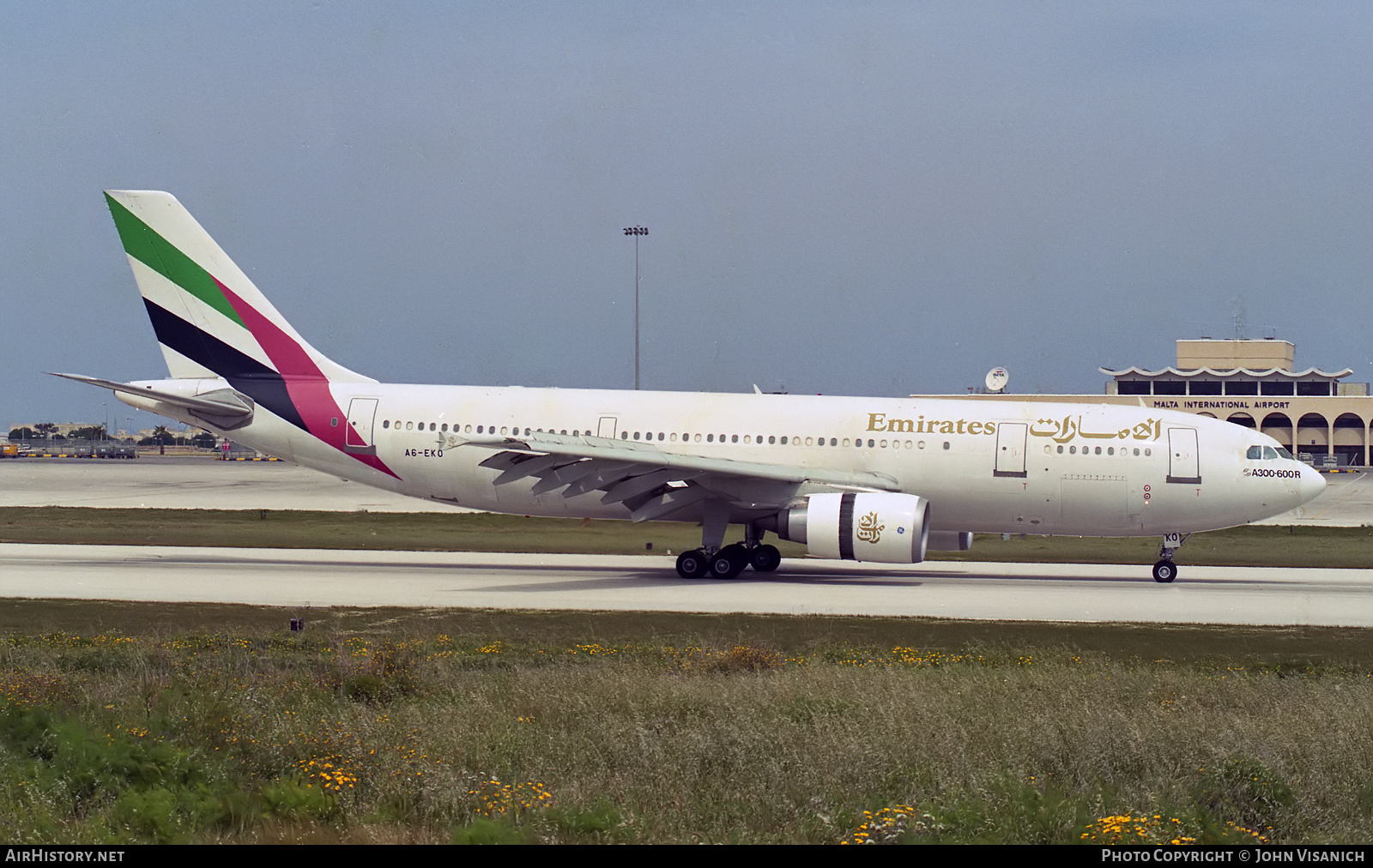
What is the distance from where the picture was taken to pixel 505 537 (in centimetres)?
3903

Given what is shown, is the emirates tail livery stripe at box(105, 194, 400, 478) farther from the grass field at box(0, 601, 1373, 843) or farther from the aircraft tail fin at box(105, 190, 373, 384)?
the grass field at box(0, 601, 1373, 843)

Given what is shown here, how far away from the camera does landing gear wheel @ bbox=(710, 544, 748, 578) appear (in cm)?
2841

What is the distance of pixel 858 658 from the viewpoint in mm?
16938

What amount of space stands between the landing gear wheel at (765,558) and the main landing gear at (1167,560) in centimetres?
831

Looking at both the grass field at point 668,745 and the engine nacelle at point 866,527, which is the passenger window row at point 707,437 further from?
the grass field at point 668,745

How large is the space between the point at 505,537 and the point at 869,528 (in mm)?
16007

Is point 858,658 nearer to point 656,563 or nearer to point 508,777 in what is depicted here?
point 508,777

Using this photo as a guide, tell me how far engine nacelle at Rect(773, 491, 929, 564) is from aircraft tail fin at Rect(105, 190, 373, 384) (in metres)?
12.6

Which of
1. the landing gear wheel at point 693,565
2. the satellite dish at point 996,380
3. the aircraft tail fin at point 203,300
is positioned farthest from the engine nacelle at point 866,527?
the satellite dish at point 996,380

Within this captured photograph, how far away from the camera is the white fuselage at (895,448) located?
27.6 meters

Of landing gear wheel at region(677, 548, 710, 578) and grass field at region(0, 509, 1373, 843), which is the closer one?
grass field at region(0, 509, 1373, 843)

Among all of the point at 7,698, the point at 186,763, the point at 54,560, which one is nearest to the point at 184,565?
the point at 54,560

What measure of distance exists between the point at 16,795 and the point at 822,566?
76.1 ft

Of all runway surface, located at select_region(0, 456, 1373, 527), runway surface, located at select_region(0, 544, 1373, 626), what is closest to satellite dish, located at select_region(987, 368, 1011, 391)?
runway surface, located at select_region(0, 456, 1373, 527)
